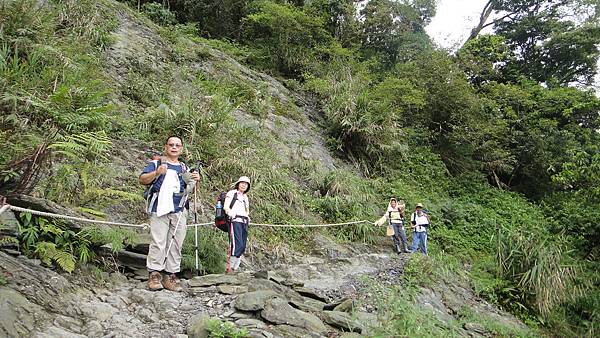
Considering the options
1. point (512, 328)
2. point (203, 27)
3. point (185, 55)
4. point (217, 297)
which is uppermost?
point (203, 27)

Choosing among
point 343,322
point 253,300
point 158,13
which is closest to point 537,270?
point 343,322

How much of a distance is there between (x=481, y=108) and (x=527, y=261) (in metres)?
7.76

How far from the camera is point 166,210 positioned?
14.9 feet

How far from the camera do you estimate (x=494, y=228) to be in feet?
44.4

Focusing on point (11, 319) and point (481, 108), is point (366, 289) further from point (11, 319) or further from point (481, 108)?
point (481, 108)

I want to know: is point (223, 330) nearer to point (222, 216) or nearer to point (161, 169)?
point (161, 169)

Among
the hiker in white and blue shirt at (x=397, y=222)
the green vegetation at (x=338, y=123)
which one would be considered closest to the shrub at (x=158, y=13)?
the green vegetation at (x=338, y=123)

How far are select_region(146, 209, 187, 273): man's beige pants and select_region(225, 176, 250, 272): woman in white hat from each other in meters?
0.89

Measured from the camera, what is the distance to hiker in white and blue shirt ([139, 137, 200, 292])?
14.8ft

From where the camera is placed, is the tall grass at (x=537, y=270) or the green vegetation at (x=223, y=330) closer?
the green vegetation at (x=223, y=330)

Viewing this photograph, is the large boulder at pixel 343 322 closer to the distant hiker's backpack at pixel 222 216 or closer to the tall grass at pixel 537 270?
the distant hiker's backpack at pixel 222 216

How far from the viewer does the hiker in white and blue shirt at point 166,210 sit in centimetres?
452

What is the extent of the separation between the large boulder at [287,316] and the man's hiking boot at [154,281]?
1.24 m

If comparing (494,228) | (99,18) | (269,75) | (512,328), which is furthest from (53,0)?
(494,228)
